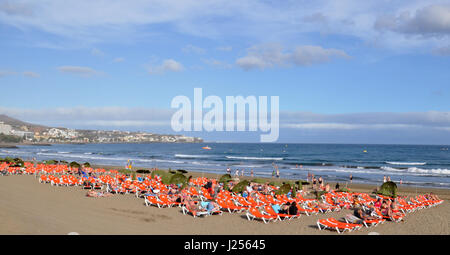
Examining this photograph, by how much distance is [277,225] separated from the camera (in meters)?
11.1

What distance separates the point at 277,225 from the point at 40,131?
189m

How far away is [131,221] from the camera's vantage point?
10.8 m

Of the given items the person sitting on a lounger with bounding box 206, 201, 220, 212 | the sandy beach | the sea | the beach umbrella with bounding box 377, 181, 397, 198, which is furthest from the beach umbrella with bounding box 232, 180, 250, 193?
the sea

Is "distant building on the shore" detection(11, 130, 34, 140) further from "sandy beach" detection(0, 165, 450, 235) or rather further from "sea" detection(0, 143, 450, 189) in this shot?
"sandy beach" detection(0, 165, 450, 235)

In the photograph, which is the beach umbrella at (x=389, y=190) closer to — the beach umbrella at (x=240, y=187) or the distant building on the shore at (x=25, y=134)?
the beach umbrella at (x=240, y=187)


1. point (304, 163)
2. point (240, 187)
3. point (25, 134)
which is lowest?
point (304, 163)

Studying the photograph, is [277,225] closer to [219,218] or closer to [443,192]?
[219,218]

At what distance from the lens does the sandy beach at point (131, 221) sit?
933cm

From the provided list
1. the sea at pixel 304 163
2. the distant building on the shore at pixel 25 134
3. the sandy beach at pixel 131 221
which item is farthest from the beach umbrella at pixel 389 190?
the distant building on the shore at pixel 25 134

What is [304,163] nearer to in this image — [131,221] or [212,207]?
[212,207]

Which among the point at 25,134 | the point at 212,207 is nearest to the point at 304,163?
the point at 212,207
